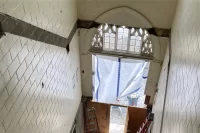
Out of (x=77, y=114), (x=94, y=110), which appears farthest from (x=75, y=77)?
(x=94, y=110)

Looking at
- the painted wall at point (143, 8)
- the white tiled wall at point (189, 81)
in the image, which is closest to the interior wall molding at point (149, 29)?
the painted wall at point (143, 8)

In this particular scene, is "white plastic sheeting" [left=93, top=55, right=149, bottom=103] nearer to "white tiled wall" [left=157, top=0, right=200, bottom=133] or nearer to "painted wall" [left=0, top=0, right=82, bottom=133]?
"painted wall" [left=0, top=0, right=82, bottom=133]

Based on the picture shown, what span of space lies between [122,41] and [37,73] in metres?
2.95

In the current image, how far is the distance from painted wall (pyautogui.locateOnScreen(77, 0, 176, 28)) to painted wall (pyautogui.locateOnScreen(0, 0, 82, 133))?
0.32 metres

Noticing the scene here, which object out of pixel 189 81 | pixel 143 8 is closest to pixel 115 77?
pixel 143 8

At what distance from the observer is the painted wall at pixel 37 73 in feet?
10.1

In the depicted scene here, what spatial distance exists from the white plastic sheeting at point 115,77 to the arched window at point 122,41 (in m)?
0.31

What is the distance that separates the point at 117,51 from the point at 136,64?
683 millimetres

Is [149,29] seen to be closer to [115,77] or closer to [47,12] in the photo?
[115,77]

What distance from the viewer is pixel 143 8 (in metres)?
5.78

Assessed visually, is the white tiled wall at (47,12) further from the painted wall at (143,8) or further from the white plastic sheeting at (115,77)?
the white plastic sheeting at (115,77)

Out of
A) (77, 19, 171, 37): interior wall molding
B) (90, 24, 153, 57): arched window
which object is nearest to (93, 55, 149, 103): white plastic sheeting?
(90, 24, 153, 57): arched window

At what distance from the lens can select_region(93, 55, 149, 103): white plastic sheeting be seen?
23.1 feet

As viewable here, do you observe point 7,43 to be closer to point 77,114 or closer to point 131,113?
point 77,114
